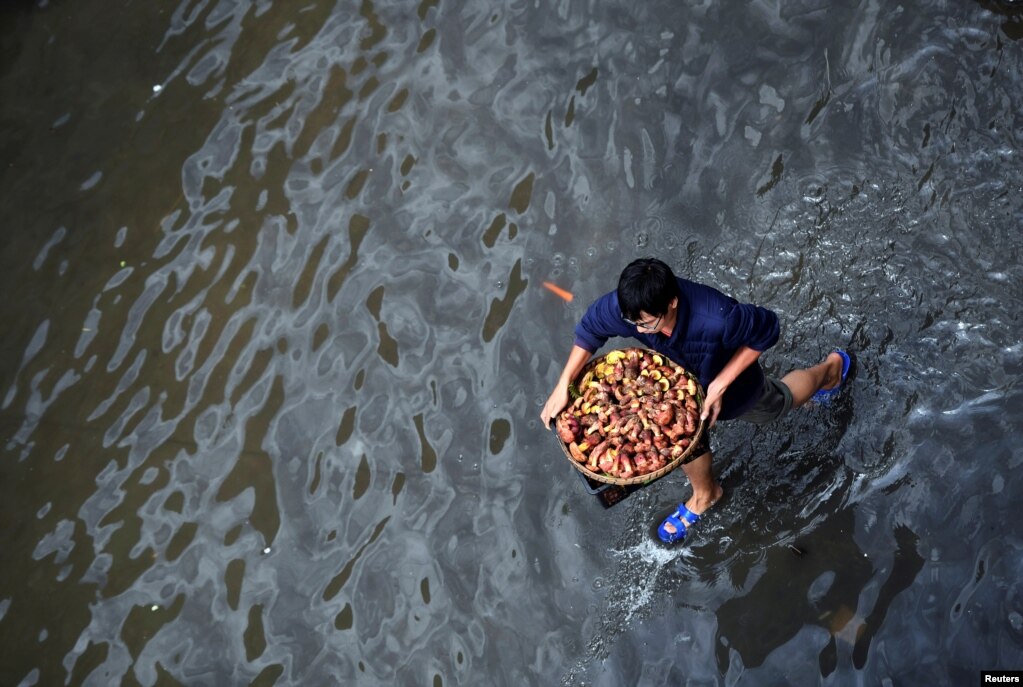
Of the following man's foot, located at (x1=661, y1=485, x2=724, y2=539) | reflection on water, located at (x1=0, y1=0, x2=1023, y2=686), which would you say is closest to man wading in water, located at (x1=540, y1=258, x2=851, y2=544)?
man's foot, located at (x1=661, y1=485, x2=724, y2=539)

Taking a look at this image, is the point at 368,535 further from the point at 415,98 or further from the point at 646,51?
the point at 646,51

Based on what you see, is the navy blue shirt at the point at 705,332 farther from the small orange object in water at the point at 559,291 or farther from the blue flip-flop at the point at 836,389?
the small orange object in water at the point at 559,291

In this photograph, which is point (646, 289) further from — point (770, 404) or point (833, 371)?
point (833, 371)

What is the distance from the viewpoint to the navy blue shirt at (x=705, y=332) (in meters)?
3.99

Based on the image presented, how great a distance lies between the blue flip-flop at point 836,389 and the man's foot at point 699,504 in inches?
27.2

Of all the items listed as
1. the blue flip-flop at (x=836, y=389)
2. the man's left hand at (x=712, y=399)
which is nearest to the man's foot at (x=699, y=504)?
the blue flip-flop at (x=836, y=389)

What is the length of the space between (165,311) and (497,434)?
2.25m

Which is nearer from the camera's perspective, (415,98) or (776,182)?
(776,182)

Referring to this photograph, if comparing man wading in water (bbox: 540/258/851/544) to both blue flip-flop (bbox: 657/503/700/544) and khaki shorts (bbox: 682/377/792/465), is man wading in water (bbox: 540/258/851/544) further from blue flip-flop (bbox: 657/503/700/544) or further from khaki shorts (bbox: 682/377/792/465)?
blue flip-flop (bbox: 657/503/700/544)

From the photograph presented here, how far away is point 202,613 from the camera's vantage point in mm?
5266

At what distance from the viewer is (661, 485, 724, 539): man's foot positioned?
4.91 metres

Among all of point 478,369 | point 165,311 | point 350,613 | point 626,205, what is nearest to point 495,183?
point 626,205

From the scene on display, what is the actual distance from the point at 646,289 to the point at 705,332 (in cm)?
47

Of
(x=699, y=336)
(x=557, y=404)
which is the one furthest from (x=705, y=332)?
(x=557, y=404)
